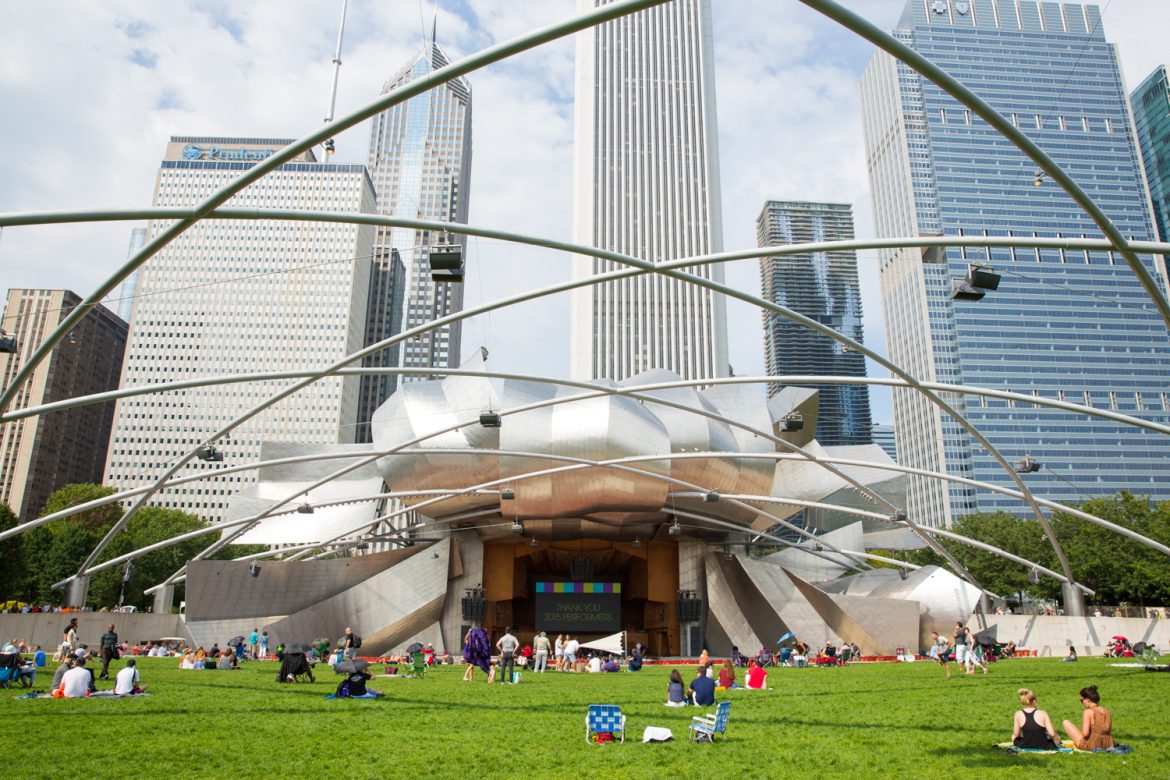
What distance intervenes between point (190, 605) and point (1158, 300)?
128 ft

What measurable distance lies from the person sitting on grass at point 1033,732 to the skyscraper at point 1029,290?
123750 millimetres

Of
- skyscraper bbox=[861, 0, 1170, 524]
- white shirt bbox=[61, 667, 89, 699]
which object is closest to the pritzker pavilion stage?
white shirt bbox=[61, 667, 89, 699]

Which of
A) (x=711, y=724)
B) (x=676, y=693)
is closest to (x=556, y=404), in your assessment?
(x=676, y=693)

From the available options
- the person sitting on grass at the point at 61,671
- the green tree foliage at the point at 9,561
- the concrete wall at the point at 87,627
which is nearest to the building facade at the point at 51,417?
the green tree foliage at the point at 9,561

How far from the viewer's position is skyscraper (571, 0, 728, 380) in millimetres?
122812

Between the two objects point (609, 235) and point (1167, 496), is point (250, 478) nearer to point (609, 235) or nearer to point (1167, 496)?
point (609, 235)

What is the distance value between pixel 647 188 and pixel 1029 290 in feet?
209

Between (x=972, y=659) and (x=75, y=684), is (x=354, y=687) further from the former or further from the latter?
(x=972, y=659)

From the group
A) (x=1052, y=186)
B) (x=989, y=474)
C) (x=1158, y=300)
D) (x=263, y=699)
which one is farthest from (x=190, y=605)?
(x=1052, y=186)

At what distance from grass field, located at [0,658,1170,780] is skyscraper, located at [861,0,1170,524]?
392ft

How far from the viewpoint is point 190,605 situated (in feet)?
127

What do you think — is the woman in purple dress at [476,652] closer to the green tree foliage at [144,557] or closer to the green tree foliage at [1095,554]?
the green tree foliage at [1095,554]

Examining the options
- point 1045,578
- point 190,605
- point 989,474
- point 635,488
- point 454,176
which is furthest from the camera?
point 454,176

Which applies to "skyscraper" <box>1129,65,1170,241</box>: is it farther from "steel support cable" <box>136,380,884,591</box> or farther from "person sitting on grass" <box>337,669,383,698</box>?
"person sitting on grass" <box>337,669,383,698</box>
